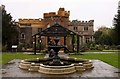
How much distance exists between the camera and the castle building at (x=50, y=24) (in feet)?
164

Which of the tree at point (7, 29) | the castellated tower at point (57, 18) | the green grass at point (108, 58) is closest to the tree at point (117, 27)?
the castellated tower at point (57, 18)

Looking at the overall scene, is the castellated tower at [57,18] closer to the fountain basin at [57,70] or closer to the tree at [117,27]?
the tree at [117,27]

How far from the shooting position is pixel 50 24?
50.4m

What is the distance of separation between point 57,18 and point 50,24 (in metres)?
1.92

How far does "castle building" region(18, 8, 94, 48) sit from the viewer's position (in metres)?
50.0

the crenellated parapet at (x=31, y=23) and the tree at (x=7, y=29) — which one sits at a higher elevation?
the crenellated parapet at (x=31, y=23)

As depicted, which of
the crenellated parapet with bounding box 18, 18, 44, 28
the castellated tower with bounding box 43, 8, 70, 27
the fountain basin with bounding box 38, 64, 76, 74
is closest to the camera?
the fountain basin with bounding box 38, 64, 76, 74

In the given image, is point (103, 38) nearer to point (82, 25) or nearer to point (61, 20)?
point (82, 25)

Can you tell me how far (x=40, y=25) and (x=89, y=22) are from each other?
11.2 meters

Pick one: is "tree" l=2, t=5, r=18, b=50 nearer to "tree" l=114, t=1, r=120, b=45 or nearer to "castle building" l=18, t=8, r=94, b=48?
"castle building" l=18, t=8, r=94, b=48

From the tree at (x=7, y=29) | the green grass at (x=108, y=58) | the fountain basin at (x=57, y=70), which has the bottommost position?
the fountain basin at (x=57, y=70)

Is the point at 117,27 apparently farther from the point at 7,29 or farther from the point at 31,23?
the point at 31,23

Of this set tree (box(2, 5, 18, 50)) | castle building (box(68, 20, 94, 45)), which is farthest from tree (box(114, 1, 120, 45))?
tree (box(2, 5, 18, 50))

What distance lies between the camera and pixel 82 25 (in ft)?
190
